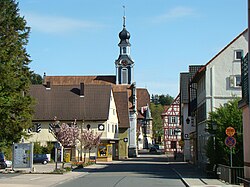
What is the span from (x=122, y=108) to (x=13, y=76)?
36549 millimetres

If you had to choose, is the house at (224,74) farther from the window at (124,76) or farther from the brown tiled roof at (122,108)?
the window at (124,76)

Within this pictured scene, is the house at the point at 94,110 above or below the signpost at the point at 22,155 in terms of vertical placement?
above

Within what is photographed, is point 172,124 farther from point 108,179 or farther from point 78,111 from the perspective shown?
point 108,179

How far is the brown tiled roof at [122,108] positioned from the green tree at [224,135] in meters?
45.4

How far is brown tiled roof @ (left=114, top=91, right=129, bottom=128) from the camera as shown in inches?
3113

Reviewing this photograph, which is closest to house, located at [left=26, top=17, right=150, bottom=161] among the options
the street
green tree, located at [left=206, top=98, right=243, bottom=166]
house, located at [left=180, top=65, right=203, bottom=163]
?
house, located at [left=180, top=65, right=203, bottom=163]

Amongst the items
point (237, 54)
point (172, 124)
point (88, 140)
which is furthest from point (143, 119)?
point (237, 54)

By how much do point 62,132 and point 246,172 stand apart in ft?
90.5

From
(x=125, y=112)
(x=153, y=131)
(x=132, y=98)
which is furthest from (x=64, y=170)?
(x=153, y=131)

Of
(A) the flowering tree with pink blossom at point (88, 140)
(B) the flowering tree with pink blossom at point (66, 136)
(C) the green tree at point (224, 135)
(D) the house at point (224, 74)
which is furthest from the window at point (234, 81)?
(A) the flowering tree with pink blossom at point (88, 140)

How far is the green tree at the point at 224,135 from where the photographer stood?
101ft

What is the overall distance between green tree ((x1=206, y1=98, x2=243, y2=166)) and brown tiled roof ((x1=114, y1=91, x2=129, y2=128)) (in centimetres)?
4543

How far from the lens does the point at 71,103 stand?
7138 cm

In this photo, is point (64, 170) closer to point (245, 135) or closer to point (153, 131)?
point (245, 135)
